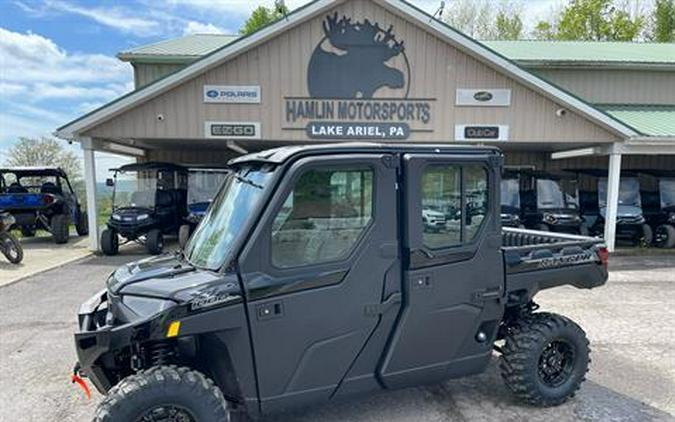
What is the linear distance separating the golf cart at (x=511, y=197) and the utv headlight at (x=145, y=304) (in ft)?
35.8

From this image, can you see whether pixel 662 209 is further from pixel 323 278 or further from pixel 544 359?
pixel 323 278

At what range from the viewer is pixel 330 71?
11047 mm

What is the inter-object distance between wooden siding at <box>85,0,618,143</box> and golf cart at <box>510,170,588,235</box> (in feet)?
7.02

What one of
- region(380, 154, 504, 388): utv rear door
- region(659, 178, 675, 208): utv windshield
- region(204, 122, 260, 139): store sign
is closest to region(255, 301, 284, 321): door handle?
region(380, 154, 504, 388): utv rear door

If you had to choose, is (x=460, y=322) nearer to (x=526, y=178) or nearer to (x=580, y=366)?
(x=580, y=366)

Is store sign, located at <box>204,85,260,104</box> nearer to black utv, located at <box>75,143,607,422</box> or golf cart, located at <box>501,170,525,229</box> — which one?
golf cart, located at <box>501,170,525,229</box>

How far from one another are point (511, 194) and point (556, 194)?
1.43 m

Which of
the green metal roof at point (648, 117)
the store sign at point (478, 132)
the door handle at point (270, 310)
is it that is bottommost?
the door handle at point (270, 310)


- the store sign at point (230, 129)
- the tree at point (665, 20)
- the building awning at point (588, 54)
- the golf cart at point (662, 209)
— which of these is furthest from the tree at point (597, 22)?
the store sign at point (230, 129)

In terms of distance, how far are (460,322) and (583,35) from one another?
31.8 m

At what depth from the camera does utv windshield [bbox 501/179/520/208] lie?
12727 millimetres

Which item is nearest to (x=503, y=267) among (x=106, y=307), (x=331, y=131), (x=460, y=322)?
(x=460, y=322)

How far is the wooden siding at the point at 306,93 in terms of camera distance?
10.9 metres

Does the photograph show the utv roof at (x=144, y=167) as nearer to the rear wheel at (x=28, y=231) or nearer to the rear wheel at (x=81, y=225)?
the rear wheel at (x=28, y=231)
